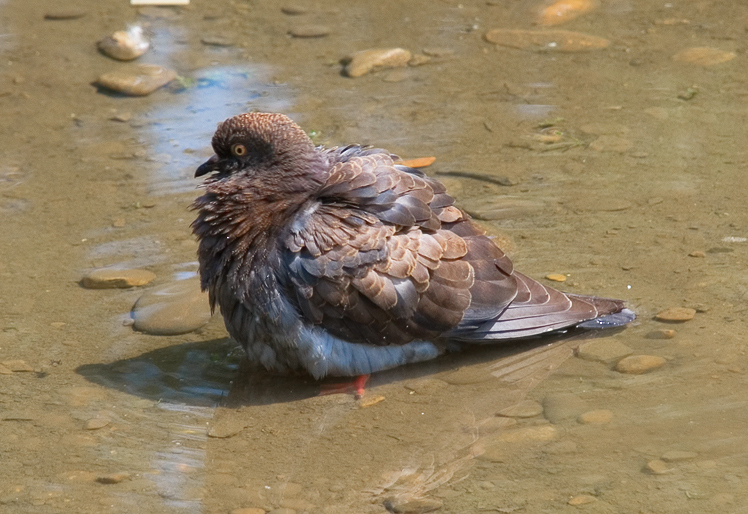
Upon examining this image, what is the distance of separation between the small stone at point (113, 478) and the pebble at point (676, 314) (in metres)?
3.06

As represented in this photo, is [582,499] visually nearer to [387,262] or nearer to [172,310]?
[387,262]

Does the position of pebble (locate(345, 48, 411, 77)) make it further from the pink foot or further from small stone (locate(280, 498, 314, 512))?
small stone (locate(280, 498, 314, 512))

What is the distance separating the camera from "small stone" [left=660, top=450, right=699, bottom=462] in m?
4.50

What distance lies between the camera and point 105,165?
8055 millimetres

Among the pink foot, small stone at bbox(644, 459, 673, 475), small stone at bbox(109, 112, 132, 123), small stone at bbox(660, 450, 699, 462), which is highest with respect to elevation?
small stone at bbox(109, 112, 132, 123)

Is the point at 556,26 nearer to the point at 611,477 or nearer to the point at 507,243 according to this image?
the point at 507,243

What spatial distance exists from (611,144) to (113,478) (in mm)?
4838

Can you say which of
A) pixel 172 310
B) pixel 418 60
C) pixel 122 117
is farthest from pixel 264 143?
pixel 418 60

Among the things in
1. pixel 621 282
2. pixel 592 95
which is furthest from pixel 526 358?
pixel 592 95

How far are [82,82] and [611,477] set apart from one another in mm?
6766

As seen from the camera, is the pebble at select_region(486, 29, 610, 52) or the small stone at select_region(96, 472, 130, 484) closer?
the small stone at select_region(96, 472, 130, 484)

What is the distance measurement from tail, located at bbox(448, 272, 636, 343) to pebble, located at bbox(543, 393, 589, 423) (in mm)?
588

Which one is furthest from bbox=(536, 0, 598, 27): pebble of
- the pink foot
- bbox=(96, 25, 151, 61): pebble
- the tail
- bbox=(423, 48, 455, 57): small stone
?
the pink foot

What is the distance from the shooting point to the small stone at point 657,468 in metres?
4.43
